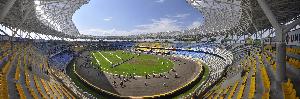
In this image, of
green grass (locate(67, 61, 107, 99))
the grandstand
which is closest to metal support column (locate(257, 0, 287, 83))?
the grandstand

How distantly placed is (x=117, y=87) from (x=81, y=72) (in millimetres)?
12565

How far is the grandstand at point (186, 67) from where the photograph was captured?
17.6m

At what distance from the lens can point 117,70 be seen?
178 ft

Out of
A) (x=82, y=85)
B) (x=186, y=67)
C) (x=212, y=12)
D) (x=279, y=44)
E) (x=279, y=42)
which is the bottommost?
(x=82, y=85)

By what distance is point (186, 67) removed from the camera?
55750mm

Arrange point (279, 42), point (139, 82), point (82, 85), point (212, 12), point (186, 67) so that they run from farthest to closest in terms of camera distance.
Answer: point (212, 12)
point (186, 67)
point (139, 82)
point (82, 85)
point (279, 42)

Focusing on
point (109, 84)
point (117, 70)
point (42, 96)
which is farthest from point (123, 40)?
point (42, 96)

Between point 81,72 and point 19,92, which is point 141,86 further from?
point 19,92

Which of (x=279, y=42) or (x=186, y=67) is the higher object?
(x=279, y=42)

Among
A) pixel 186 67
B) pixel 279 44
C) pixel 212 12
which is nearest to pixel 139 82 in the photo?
pixel 186 67

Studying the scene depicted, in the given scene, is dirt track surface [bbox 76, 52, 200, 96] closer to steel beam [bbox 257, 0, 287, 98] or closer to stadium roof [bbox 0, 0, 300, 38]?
stadium roof [bbox 0, 0, 300, 38]

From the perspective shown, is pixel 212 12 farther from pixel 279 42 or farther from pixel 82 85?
pixel 279 42

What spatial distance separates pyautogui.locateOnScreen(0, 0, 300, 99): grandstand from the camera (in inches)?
691

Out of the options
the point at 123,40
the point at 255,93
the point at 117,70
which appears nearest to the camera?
the point at 255,93
